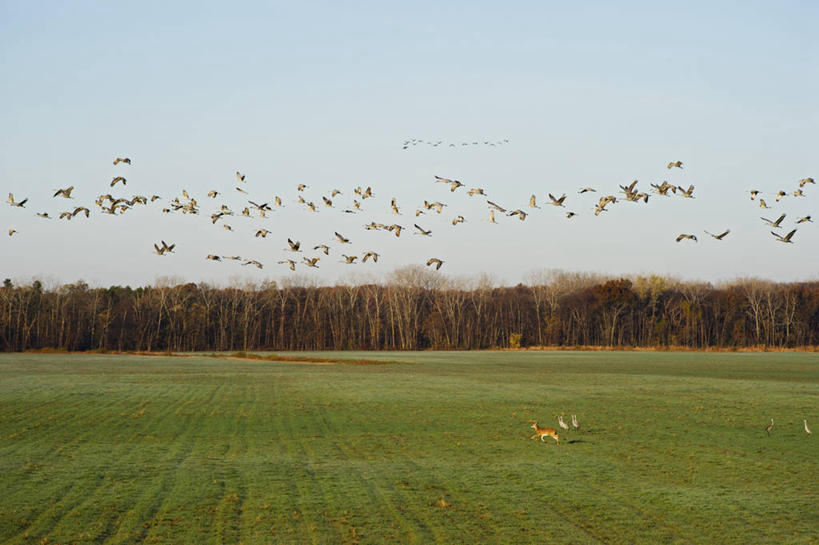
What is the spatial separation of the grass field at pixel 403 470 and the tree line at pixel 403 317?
9009 centimetres

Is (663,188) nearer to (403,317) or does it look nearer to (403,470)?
(403,470)

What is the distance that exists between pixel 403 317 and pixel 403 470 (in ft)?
403

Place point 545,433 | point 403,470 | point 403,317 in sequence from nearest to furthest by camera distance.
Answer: point 403,470, point 545,433, point 403,317

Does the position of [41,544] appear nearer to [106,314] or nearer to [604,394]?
[604,394]

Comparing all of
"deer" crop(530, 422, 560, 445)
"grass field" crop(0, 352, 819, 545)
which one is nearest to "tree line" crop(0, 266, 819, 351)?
"grass field" crop(0, 352, 819, 545)

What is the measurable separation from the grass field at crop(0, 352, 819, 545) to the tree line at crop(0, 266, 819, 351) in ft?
296

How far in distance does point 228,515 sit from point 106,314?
11615 cm

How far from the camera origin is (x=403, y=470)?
1828 cm

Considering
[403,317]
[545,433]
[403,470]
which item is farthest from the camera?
[403,317]

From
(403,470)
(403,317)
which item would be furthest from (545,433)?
(403,317)

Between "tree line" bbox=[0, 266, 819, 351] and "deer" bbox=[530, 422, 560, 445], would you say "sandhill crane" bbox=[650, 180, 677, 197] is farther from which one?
"tree line" bbox=[0, 266, 819, 351]

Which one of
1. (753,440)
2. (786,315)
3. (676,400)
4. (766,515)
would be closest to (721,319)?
(786,315)

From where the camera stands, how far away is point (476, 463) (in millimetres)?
19312

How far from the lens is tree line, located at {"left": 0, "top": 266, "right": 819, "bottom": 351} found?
123 meters
